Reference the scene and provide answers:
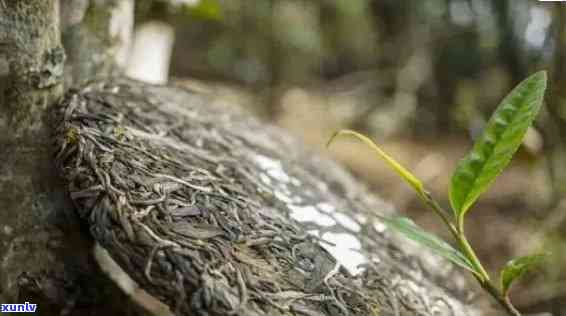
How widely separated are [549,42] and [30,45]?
156cm

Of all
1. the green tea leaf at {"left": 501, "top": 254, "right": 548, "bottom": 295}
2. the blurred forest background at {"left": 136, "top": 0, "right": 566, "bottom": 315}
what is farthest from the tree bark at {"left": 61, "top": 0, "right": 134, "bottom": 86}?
the blurred forest background at {"left": 136, "top": 0, "right": 566, "bottom": 315}

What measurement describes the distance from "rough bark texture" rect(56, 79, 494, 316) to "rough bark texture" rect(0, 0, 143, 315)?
7cm

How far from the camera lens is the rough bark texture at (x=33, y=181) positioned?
964mm

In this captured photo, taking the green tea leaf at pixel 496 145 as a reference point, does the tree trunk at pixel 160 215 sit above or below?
below

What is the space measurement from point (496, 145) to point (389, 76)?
10.1ft

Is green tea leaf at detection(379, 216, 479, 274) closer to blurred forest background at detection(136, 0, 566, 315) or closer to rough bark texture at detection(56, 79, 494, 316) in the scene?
rough bark texture at detection(56, 79, 494, 316)

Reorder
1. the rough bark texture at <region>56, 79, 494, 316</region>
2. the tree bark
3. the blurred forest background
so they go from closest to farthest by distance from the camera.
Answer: the rough bark texture at <region>56, 79, 494, 316</region>, the tree bark, the blurred forest background

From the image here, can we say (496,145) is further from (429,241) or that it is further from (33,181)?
(33,181)

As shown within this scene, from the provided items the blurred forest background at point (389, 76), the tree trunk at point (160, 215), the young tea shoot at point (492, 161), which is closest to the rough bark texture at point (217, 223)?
the tree trunk at point (160, 215)

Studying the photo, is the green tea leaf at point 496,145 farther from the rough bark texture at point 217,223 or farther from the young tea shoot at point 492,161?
the rough bark texture at point 217,223

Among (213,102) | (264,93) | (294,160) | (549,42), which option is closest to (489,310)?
(294,160)

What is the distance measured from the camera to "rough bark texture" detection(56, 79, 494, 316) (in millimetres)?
771

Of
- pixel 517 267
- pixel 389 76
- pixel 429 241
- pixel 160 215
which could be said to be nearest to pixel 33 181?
pixel 160 215

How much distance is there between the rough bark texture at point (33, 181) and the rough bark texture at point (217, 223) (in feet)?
0.24
